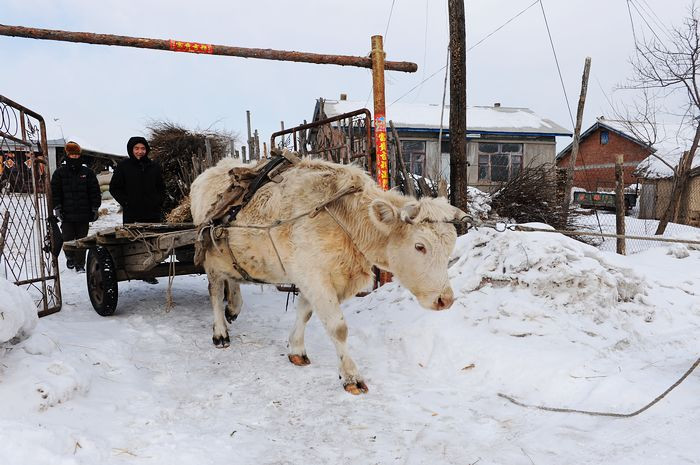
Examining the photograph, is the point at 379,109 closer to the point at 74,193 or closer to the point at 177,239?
the point at 177,239

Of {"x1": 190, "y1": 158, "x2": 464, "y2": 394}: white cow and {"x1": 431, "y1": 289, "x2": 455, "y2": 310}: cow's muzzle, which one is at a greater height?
{"x1": 190, "y1": 158, "x2": 464, "y2": 394}: white cow

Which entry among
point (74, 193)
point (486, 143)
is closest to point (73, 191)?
point (74, 193)

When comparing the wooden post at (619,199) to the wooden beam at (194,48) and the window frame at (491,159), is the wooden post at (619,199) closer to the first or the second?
the wooden beam at (194,48)

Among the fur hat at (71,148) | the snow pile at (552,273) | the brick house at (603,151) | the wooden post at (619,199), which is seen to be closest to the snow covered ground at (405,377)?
the snow pile at (552,273)

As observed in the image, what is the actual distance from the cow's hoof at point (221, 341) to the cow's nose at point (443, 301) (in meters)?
→ 2.35

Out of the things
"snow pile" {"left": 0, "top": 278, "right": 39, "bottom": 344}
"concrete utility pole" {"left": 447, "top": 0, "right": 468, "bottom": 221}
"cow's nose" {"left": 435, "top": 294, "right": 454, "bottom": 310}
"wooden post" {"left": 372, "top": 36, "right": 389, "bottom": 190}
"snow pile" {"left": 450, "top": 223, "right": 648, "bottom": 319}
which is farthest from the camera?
"concrete utility pole" {"left": 447, "top": 0, "right": 468, "bottom": 221}

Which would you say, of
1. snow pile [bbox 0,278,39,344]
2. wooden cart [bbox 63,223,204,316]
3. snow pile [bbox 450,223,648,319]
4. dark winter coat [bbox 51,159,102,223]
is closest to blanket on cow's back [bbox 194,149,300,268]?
wooden cart [bbox 63,223,204,316]

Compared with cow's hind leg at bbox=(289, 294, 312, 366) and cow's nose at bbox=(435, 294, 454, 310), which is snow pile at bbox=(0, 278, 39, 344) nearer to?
cow's hind leg at bbox=(289, 294, 312, 366)

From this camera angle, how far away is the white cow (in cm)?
370

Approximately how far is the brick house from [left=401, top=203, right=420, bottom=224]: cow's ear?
3097 centimetres

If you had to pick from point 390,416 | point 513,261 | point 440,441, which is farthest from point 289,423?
point 513,261

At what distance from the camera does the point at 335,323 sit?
395 centimetres

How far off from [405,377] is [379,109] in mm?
3477

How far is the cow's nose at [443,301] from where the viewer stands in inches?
144
